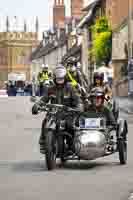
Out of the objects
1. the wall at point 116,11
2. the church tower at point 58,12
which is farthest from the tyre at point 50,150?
the church tower at point 58,12

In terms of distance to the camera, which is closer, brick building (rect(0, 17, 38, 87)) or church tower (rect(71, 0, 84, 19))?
church tower (rect(71, 0, 84, 19))

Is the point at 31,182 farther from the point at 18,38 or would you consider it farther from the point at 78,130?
the point at 18,38

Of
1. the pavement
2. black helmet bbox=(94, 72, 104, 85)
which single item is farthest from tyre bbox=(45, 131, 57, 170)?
black helmet bbox=(94, 72, 104, 85)

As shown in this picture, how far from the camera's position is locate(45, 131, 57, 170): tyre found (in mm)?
14461

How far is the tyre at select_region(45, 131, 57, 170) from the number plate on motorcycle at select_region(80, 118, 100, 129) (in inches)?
20.7

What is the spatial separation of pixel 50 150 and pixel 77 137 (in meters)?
0.55

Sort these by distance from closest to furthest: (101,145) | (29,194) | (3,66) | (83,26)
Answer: (29,194)
(101,145)
(83,26)
(3,66)

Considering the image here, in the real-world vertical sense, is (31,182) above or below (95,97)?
below

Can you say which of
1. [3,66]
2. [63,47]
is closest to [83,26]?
[63,47]

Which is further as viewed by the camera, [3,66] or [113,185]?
[3,66]

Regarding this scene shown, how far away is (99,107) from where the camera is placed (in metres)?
15.3

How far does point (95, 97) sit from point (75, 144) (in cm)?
98

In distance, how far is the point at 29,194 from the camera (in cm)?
1160

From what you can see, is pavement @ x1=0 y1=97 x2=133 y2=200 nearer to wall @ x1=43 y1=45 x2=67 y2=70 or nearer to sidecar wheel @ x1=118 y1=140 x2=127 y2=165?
sidecar wheel @ x1=118 y1=140 x2=127 y2=165
